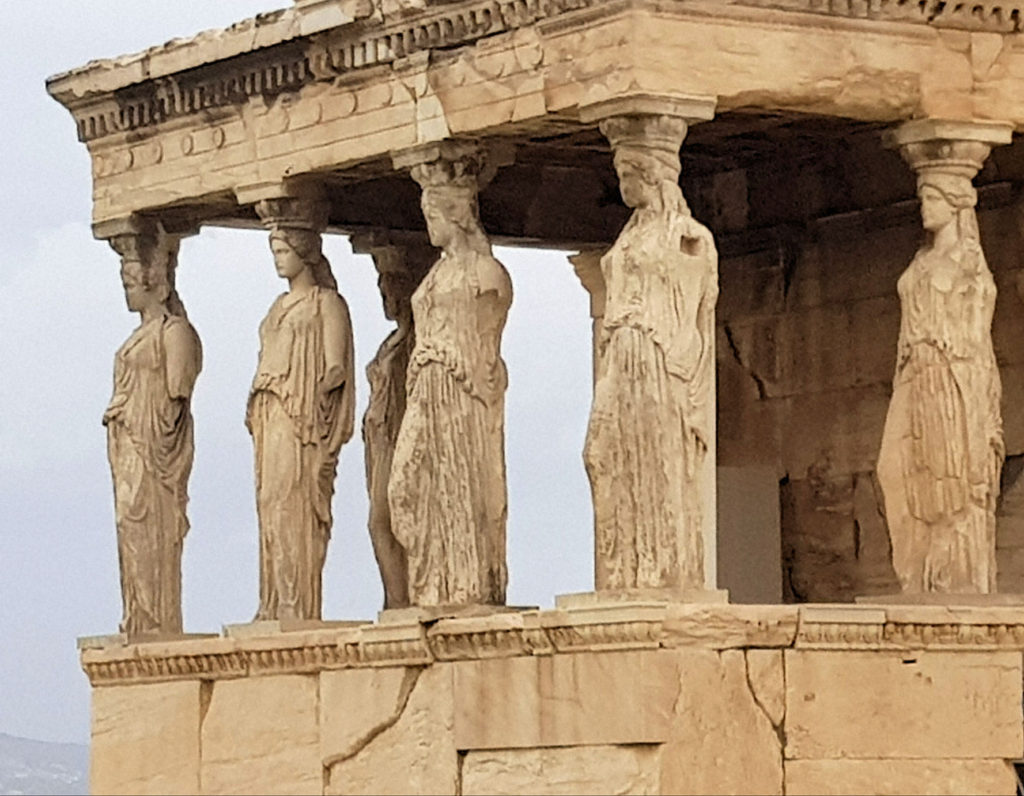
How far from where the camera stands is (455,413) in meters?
21.9

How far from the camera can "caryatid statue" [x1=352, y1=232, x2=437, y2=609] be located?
78.5ft

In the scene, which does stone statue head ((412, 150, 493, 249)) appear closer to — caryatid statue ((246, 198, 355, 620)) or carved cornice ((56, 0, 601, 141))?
carved cornice ((56, 0, 601, 141))

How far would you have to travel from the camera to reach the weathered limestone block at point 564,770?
68.0 feet

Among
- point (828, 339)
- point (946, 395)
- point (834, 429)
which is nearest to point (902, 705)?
point (946, 395)

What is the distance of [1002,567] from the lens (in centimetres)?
2367

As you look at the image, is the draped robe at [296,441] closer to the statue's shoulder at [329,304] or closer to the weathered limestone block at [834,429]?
the statue's shoulder at [329,304]

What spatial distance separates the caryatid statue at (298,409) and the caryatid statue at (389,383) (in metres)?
0.45

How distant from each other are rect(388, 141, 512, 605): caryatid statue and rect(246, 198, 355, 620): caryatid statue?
118cm

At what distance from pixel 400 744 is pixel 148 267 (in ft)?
11.1

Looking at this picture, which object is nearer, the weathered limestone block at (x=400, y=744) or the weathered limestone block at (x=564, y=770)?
the weathered limestone block at (x=564, y=770)

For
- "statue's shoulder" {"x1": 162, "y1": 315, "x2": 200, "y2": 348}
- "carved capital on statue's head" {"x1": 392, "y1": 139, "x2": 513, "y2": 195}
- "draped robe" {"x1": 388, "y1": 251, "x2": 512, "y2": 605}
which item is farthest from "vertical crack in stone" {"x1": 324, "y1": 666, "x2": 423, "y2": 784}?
"statue's shoulder" {"x1": 162, "y1": 315, "x2": 200, "y2": 348}

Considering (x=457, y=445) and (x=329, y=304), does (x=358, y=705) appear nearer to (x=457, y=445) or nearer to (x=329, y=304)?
(x=457, y=445)

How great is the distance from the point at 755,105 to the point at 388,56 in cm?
192

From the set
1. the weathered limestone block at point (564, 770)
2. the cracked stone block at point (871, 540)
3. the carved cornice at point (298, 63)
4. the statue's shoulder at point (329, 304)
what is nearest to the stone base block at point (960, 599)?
the weathered limestone block at point (564, 770)
